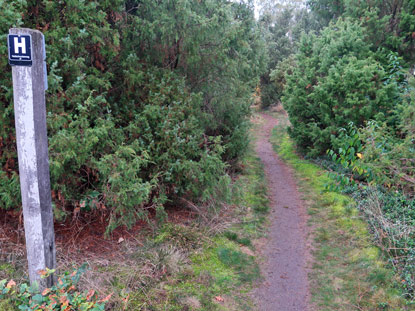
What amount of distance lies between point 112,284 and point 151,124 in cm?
282

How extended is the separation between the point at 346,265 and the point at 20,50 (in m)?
5.46

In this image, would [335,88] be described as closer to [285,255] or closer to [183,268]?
[285,255]

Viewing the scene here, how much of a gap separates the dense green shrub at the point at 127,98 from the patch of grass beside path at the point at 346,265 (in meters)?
2.44

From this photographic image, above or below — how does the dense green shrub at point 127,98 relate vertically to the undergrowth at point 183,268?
above

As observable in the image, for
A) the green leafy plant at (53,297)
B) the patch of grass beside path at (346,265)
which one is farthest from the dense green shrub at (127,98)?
the patch of grass beside path at (346,265)

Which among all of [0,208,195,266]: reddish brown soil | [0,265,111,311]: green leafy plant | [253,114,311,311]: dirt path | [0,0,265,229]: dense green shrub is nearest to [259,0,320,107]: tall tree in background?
[253,114,311,311]: dirt path

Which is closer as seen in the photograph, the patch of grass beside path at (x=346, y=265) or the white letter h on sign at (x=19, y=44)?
the white letter h on sign at (x=19, y=44)

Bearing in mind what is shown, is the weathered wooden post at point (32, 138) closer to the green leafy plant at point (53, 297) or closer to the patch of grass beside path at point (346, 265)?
the green leafy plant at point (53, 297)

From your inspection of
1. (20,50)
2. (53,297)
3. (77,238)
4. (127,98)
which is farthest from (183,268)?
(20,50)

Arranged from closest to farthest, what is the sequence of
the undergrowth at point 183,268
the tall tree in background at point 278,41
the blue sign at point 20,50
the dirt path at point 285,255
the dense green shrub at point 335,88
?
1. the blue sign at point 20,50
2. the undergrowth at point 183,268
3. the dirt path at point 285,255
4. the dense green shrub at point 335,88
5. the tall tree in background at point 278,41

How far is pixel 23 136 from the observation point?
3324 millimetres

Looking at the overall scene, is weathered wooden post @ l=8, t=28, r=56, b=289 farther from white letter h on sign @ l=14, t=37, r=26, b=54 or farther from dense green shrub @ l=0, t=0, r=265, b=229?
dense green shrub @ l=0, t=0, r=265, b=229

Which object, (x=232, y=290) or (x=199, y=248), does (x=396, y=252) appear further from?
(x=199, y=248)

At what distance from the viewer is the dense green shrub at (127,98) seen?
15.3 feet
